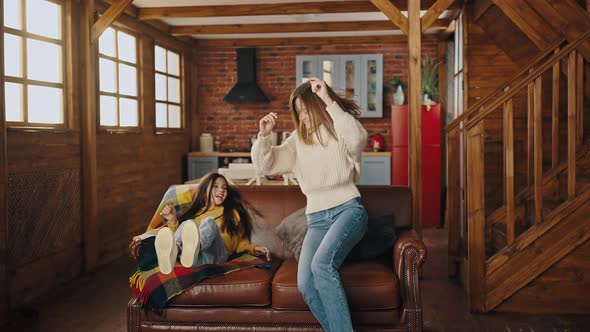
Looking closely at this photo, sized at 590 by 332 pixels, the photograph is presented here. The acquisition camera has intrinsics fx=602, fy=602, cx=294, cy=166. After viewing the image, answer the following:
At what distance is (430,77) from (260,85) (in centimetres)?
254

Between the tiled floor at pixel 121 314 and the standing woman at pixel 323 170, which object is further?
the tiled floor at pixel 121 314

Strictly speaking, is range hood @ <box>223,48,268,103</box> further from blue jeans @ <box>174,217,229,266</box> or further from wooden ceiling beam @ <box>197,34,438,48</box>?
blue jeans @ <box>174,217,229,266</box>

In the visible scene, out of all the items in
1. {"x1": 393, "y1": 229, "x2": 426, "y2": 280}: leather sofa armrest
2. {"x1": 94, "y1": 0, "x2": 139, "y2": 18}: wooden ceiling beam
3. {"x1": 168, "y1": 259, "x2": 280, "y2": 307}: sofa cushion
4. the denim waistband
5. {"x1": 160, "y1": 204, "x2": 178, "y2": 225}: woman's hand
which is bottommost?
{"x1": 168, "y1": 259, "x2": 280, "y2": 307}: sofa cushion

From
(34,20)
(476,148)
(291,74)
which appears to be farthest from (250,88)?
(476,148)

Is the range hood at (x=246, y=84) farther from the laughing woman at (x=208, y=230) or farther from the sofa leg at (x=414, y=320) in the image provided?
the sofa leg at (x=414, y=320)

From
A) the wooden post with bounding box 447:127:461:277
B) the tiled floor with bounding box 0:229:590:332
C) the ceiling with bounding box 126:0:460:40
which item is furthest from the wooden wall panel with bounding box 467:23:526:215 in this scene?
the tiled floor with bounding box 0:229:590:332

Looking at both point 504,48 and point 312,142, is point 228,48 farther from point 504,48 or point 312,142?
point 312,142

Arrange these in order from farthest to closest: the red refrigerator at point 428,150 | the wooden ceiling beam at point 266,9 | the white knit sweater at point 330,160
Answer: the red refrigerator at point 428,150 < the wooden ceiling beam at point 266,9 < the white knit sweater at point 330,160

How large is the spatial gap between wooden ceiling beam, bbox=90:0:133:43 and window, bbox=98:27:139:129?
24.1 inches

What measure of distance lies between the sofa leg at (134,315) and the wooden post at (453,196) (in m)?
2.70

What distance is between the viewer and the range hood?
888cm

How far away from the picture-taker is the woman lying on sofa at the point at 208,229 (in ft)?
10.5

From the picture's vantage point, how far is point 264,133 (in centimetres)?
332

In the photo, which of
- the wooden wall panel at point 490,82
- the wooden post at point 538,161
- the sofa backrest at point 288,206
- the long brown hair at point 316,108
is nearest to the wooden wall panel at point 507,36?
the wooden wall panel at point 490,82
